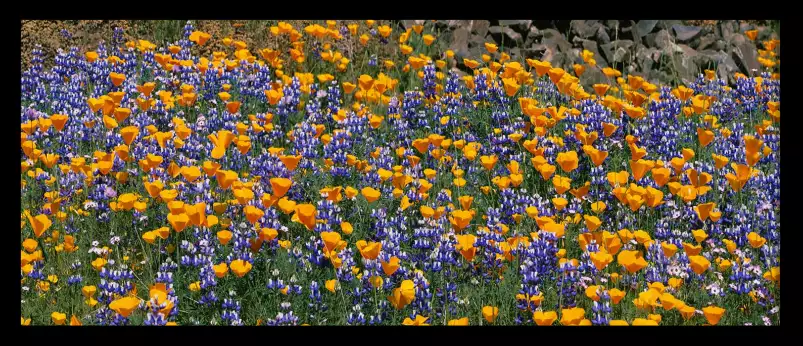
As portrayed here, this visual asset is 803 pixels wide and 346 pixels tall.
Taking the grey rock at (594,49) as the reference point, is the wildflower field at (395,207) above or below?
below

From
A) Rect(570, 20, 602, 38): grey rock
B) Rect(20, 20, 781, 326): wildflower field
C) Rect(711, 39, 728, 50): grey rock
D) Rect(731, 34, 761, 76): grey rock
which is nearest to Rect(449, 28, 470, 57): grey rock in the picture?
Rect(570, 20, 602, 38): grey rock

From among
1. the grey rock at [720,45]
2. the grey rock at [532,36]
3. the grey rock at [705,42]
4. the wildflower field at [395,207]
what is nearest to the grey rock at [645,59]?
the grey rock at [705,42]

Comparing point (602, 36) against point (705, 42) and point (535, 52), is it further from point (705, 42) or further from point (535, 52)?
point (705, 42)

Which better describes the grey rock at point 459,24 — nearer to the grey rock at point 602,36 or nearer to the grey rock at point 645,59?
the grey rock at point 602,36

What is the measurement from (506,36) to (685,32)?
1.75 meters

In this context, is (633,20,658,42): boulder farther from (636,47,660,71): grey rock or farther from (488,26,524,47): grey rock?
(488,26,524,47): grey rock

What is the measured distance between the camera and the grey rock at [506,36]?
8047 mm

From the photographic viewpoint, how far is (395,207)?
476 cm

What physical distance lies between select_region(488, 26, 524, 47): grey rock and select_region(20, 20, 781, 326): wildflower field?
1.50 m

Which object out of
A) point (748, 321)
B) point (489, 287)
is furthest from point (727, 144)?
point (489, 287)

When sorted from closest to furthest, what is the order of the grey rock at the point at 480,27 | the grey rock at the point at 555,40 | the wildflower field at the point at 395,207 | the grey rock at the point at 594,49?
the wildflower field at the point at 395,207 → the grey rock at the point at 594,49 → the grey rock at the point at 555,40 → the grey rock at the point at 480,27

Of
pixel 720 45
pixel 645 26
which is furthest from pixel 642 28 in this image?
pixel 720 45

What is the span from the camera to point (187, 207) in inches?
152

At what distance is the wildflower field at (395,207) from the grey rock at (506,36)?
4.92 feet
